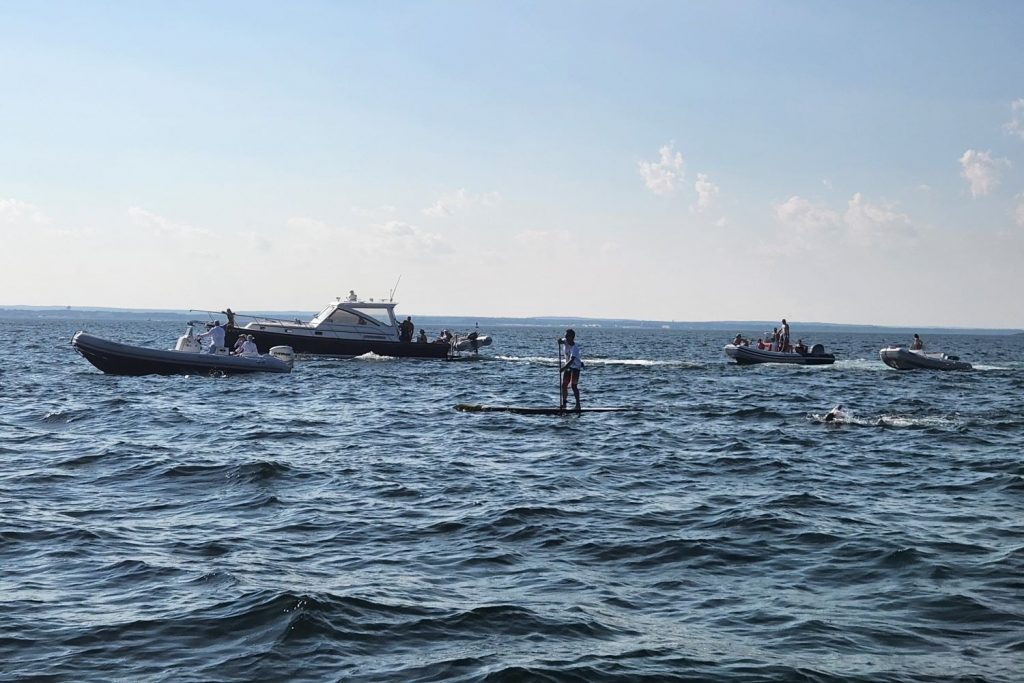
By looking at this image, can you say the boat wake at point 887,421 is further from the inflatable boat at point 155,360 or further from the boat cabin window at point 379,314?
the boat cabin window at point 379,314

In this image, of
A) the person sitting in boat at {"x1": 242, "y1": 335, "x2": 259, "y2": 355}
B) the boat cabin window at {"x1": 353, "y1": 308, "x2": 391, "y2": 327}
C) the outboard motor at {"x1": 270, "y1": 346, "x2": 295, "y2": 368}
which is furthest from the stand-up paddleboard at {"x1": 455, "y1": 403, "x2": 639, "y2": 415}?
the boat cabin window at {"x1": 353, "y1": 308, "x2": 391, "y2": 327}

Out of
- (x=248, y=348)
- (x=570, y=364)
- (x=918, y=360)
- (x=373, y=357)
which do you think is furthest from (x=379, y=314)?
(x=570, y=364)

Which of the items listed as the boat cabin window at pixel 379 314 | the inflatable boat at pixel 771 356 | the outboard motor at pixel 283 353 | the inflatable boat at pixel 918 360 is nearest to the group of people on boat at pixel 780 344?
the inflatable boat at pixel 771 356

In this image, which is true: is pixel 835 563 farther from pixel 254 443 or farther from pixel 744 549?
pixel 254 443

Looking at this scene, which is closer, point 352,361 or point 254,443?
point 254,443

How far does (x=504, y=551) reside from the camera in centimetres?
1111

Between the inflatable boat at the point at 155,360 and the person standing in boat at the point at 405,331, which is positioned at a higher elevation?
the person standing in boat at the point at 405,331

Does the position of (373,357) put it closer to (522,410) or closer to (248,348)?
(248,348)

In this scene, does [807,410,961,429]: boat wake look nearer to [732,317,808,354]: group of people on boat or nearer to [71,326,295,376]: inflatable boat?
[71,326,295,376]: inflatable boat

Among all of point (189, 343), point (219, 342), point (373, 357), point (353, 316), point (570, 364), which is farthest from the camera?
point (353, 316)

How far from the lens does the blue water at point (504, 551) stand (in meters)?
7.89

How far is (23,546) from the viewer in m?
10.8

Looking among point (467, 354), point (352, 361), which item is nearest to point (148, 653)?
point (352, 361)

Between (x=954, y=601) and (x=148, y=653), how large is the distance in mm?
6889
